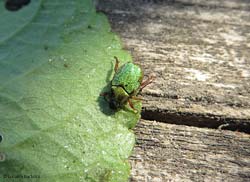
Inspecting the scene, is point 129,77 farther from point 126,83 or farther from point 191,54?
point 191,54

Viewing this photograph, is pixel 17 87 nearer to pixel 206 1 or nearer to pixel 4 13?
pixel 4 13

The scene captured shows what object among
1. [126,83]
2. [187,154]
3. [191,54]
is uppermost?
[191,54]

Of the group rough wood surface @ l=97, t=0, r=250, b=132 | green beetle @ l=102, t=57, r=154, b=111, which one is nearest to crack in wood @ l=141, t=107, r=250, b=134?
rough wood surface @ l=97, t=0, r=250, b=132

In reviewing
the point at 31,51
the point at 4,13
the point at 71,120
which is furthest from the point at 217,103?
the point at 4,13

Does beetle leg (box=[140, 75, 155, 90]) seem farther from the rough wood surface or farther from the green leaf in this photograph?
the green leaf

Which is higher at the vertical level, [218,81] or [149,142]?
[218,81]

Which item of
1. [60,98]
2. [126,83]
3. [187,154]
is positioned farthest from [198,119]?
[60,98]
